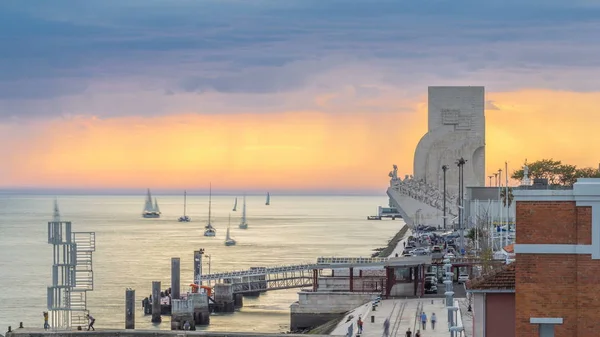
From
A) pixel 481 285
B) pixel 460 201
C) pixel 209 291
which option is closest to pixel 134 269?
pixel 460 201

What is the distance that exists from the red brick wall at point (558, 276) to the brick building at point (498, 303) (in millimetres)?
4264

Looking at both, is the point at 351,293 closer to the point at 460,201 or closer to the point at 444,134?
the point at 460,201

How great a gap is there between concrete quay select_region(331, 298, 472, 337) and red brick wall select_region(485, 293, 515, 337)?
24873 mm

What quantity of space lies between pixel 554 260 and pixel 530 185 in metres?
1.61

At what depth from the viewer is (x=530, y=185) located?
1995cm

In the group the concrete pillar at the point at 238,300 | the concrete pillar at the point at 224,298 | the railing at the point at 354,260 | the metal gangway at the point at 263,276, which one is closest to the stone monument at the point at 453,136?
the metal gangway at the point at 263,276

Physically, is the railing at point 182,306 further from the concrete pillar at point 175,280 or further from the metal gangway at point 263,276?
the metal gangway at point 263,276

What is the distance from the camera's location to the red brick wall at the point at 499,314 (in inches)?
920

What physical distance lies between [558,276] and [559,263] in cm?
20

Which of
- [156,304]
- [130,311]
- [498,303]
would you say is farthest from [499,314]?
[156,304]

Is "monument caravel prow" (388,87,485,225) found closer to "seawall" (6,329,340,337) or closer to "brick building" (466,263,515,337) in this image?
"seawall" (6,329,340,337)

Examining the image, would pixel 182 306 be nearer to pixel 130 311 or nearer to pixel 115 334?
pixel 130 311

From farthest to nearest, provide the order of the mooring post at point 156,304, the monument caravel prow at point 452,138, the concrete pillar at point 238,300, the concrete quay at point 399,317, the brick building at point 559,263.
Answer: the monument caravel prow at point 452,138 → the concrete pillar at point 238,300 → the mooring post at point 156,304 → the concrete quay at point 399,317 → the brick building at point 559,263

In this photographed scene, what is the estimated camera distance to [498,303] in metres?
23.4
